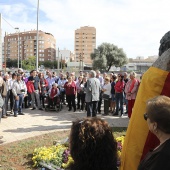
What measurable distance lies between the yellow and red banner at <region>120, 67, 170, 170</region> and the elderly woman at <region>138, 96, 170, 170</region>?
53cm

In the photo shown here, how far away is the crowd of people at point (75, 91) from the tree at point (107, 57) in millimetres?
47799

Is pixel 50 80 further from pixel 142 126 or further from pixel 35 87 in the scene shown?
pixel 142 126

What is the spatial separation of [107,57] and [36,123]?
175 feet

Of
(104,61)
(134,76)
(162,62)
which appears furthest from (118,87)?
(104,61)

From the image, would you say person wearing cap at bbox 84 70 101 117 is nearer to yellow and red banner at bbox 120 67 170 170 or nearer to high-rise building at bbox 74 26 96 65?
yellow and red banner at bbox 120 67 170 170

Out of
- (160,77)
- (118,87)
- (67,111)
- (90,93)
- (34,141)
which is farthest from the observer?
(67,111)

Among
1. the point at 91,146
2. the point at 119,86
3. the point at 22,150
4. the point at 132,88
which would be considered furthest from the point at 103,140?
the point at 119,86

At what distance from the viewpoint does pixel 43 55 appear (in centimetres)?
14475

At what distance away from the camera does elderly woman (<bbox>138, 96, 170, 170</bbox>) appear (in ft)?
6.03

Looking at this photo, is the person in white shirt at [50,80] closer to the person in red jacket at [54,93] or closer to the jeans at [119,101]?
the person in red jacket at [54,93]

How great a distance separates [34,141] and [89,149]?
A: 560 centimetres

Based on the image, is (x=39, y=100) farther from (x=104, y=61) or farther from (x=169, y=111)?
(x=104, y=61)

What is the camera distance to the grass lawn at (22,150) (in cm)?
568

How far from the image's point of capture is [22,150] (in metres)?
6.57
